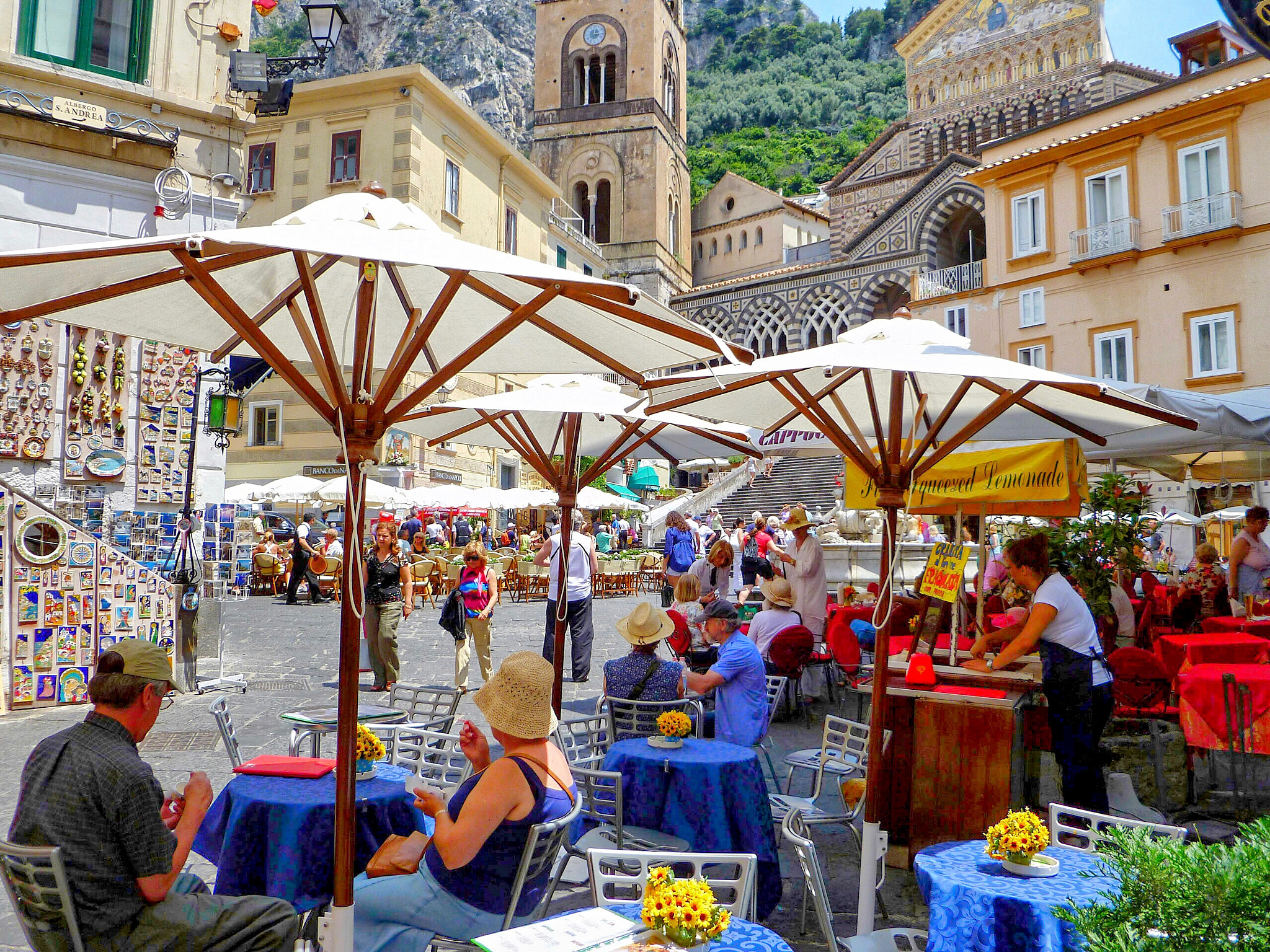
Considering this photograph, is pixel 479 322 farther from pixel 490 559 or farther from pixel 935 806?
pixel 490 559

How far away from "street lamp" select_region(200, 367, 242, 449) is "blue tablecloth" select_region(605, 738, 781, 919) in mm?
6810

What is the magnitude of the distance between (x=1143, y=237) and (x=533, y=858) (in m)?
21.2

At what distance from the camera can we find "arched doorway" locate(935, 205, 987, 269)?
37.2 meters

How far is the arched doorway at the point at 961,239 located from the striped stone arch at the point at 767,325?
6452mm

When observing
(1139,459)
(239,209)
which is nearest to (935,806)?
(1139,459)

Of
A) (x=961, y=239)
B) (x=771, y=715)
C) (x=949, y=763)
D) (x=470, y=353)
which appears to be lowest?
(x=771, y=715)

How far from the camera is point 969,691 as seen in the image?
4.73m

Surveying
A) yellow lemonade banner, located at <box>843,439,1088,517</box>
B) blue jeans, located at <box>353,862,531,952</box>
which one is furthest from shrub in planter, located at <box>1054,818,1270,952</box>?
yellow lemonade banner, located at <box>843,439,1088,517</box>

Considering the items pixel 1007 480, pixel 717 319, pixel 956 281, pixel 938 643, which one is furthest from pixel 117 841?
pixel 717 319

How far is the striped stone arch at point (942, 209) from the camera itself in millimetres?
36125

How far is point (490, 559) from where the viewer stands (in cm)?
1797

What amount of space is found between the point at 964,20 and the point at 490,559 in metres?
35.9

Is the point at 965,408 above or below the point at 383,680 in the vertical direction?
above

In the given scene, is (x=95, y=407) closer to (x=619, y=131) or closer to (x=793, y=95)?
(x=619, y=131)
